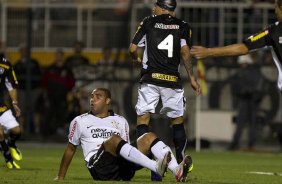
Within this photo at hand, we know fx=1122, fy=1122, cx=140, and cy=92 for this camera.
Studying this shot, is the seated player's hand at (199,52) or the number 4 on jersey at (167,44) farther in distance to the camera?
the number 4 on jersey at (167,44)

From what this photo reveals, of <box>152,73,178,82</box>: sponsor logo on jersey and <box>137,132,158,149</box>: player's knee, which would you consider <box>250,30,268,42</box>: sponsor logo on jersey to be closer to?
<box>137,132,158,149</box>: player's knee

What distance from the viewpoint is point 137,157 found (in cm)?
1264

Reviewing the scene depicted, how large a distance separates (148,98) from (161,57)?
23.1 inches

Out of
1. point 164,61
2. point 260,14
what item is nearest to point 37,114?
point 260,14

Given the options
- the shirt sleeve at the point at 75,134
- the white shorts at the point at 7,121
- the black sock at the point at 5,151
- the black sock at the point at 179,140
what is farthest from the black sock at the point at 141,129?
the white shorts at the point at 7,121

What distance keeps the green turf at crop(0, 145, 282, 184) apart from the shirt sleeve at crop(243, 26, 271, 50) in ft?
6.63

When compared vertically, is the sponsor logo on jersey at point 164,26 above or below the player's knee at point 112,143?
above

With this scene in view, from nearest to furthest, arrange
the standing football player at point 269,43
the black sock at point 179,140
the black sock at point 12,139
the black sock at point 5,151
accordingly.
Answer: the standing football player at point 269,43
the black sock at point 179,140
the black sock at point 5,151
the black sock at point 12,139

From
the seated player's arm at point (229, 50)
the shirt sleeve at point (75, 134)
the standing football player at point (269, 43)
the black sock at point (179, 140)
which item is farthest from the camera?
the black sock at point (179, 140)

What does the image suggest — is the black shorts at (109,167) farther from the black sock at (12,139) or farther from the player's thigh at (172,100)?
the black sock at (12,139)

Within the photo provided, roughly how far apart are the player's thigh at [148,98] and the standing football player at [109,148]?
168 centimetres

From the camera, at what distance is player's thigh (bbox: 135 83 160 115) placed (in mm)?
15259

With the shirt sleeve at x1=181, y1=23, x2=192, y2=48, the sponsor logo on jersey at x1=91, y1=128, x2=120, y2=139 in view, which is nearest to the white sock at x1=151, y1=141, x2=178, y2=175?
the sponsor logo on jersey at x1=91, y1=128, x2=120, y2=139

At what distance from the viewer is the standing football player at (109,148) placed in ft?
41.7
